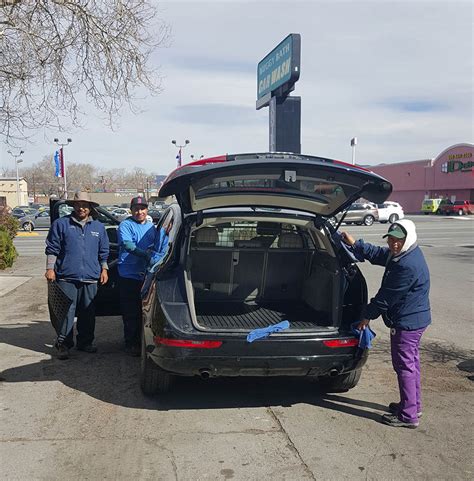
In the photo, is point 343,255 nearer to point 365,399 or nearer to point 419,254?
point 419,254

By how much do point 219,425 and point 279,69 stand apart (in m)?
20.7

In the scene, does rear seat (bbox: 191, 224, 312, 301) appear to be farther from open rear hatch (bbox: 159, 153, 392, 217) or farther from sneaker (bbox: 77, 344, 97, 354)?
sneaker (bbox: 77, 344, 97, 354)

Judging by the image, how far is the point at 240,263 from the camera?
16.5 feet

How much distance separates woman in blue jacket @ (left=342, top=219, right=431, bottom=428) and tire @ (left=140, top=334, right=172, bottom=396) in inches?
67.8

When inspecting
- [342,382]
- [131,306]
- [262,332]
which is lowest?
[342,382]

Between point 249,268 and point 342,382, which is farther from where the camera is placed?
point 249,268

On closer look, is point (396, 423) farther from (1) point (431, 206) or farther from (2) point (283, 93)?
(1) point (431, 206)

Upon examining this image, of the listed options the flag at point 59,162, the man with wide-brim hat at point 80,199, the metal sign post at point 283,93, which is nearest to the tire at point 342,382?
the man with wide-brim hat at point 80,199

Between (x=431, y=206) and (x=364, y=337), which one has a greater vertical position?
(x=431, y=206)

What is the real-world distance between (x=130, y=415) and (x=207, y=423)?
0.63 m

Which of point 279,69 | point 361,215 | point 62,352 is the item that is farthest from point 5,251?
point 361,215

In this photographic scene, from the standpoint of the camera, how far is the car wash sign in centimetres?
2072

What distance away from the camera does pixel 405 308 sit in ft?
12.5

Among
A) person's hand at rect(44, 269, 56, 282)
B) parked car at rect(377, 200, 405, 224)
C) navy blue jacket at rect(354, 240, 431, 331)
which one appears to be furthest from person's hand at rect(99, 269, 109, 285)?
parked car at rect(377, 200, 405, 224)
